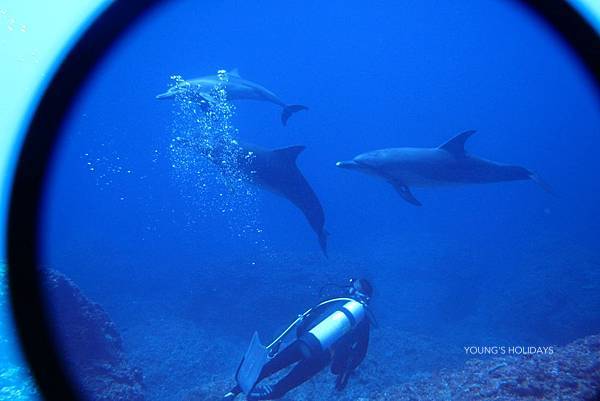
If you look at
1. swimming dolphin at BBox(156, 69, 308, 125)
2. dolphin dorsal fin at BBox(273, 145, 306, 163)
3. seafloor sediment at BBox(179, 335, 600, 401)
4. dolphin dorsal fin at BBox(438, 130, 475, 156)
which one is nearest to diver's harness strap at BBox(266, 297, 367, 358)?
seafloor sediment at BBox(179, 335, 600, 401)

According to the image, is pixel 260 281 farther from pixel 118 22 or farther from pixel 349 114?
pixel 349 114

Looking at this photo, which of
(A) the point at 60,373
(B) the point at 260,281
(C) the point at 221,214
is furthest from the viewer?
(C) the point at 221,214

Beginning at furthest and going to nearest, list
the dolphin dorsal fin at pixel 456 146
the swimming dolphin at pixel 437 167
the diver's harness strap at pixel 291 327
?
the swimming dolphin at pixel 437 167
the dolphin dorsal fin at pixel 456 146
the diver's harness strap at pixel 291 327

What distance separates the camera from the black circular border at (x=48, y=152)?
22.2ft

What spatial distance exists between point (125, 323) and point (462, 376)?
12267 mm

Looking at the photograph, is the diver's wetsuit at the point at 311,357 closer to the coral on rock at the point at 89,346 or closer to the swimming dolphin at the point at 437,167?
the coral on rock at the point at 89,346

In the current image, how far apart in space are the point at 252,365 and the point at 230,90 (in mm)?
8255

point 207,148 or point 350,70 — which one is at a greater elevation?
point 350,70

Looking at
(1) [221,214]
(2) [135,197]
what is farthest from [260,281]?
(2) [135,197]

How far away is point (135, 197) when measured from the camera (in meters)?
74.9

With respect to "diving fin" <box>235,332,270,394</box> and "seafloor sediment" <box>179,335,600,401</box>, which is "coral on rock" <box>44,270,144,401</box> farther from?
"diving fin" <box>235,332,270,394</box>

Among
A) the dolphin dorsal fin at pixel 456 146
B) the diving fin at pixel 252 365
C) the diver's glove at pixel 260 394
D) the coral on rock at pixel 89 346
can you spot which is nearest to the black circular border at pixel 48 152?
the coral on rock at pixel 89 346

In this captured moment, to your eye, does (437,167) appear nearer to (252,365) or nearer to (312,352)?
(312,352)

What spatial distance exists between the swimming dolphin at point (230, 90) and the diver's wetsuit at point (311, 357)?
5815 mm
